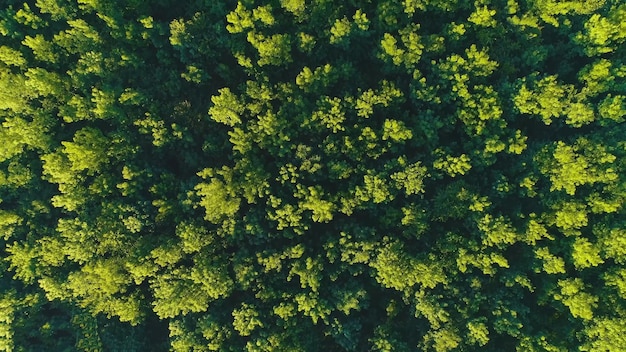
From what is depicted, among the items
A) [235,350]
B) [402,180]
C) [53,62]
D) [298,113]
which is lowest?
[235,350]

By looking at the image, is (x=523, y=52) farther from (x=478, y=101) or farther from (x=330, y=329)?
(x=330, y=329)

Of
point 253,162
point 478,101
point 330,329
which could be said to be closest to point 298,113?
point 253,162

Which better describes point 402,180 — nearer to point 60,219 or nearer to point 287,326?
point 287,326

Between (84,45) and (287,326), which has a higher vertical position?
(84,45)

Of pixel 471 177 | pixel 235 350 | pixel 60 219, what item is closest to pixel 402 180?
pixel 471 177

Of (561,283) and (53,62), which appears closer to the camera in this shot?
(561,283)

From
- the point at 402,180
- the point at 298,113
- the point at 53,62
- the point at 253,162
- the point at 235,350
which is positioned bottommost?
the point at 235,350
